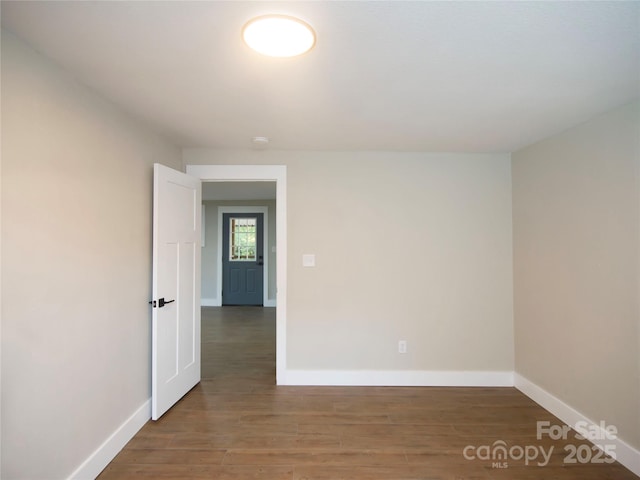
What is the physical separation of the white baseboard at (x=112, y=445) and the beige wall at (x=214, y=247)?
459 centimetres

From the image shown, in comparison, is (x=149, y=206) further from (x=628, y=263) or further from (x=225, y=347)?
(x=628, y=263)

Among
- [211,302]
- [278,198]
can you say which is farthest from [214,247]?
[278,198]

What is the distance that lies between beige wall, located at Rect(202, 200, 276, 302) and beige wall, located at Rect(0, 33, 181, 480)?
4649 mm

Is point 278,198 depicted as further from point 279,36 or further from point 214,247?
point 214,247

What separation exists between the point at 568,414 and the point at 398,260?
69.7 inches

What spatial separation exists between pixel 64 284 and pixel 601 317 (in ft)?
11.0

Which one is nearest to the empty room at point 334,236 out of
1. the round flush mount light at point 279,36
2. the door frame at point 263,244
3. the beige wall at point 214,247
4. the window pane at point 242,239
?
the round flush mount light at point 279,36

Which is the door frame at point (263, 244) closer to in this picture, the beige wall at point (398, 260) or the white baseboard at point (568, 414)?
the beige wall at point (398, 260)

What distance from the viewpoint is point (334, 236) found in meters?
3.16

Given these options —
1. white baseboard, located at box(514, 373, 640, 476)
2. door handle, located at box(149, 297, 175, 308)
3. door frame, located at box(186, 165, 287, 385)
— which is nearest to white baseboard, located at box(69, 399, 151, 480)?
door handle, located at box(149, 297, 175, 308)

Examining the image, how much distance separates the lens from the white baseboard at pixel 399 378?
3102mm

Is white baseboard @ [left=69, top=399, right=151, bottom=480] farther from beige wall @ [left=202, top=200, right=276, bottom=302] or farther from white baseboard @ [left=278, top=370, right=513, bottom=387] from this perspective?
beige wall @ [left=202, top=200, right=276, bottom=302]

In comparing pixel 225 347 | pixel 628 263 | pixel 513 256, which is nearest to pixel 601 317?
pixel 628 263

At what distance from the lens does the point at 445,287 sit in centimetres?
315
